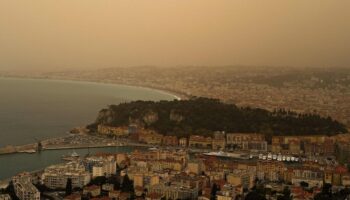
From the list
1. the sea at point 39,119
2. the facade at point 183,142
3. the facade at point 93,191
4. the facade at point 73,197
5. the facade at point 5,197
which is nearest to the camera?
the facade at point 5,197

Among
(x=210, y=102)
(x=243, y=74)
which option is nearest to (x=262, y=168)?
(x=210, y=102)

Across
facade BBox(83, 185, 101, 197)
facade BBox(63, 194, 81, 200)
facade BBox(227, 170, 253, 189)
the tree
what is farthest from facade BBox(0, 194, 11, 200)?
facade BBox(227, 170, 253, 189)

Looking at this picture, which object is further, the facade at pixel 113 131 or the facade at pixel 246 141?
the facade at pixel 113 131

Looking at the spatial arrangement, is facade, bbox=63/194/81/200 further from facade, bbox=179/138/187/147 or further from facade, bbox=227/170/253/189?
facade, bbox=179/138/187/147

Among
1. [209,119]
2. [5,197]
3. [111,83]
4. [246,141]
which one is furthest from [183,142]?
[111,83]

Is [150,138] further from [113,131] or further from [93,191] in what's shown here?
[93,191]

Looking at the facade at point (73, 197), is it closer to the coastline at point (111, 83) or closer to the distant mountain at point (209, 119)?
the distant mountain at point (209, 119)

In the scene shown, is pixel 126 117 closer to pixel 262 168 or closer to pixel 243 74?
pixel 262 168

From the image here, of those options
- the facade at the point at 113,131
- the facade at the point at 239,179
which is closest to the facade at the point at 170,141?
the facade at the point at 113,131

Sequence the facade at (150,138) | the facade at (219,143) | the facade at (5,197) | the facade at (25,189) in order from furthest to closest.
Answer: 1. the facade at (150,138)
2. the facade at (219,143)
3. the facade at (25,189)
4. the facade at (5,197)
